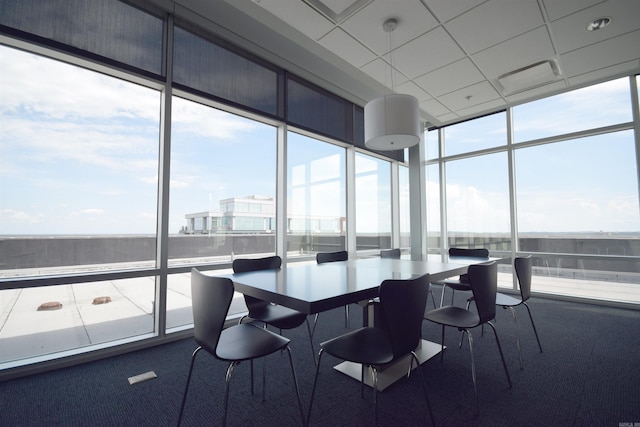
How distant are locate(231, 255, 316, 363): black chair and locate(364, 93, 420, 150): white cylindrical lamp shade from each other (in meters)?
1.49

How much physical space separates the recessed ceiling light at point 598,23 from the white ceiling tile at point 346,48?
88.6 inches

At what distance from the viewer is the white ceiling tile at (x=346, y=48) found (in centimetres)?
328

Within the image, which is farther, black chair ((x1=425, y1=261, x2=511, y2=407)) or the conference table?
black chair ((x1=425, y1=261, x2=511, y2=407))

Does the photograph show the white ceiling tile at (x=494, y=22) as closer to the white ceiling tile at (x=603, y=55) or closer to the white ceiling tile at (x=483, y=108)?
the white ceiling tile at (x=603, y=55)

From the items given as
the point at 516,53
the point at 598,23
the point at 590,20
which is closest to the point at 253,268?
the point at 516,53

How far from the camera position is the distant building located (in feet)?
11.1

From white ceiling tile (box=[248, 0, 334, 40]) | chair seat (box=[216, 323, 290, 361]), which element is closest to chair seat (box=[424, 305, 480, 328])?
chair seat (box=[216, 323, 290, 361])

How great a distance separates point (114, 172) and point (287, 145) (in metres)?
2.07

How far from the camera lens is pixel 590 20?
9.95 ft

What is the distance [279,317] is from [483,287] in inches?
56.3

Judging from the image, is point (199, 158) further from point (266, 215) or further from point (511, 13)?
point (511, 13)

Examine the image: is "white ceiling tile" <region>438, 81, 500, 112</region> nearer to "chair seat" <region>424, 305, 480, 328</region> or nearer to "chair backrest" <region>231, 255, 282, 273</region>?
"chair seat" <region>424, 305, 480, 328</region>

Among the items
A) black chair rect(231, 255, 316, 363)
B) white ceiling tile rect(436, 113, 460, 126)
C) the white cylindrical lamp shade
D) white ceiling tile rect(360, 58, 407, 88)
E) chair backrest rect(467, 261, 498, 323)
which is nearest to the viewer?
chair backrest rect(467, 261, 498, 323)

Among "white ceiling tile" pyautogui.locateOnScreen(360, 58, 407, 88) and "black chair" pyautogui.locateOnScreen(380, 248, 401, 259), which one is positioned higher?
"white ceiling tile" pyautogui.locateOnScreen(360, 58, 407, 88)
